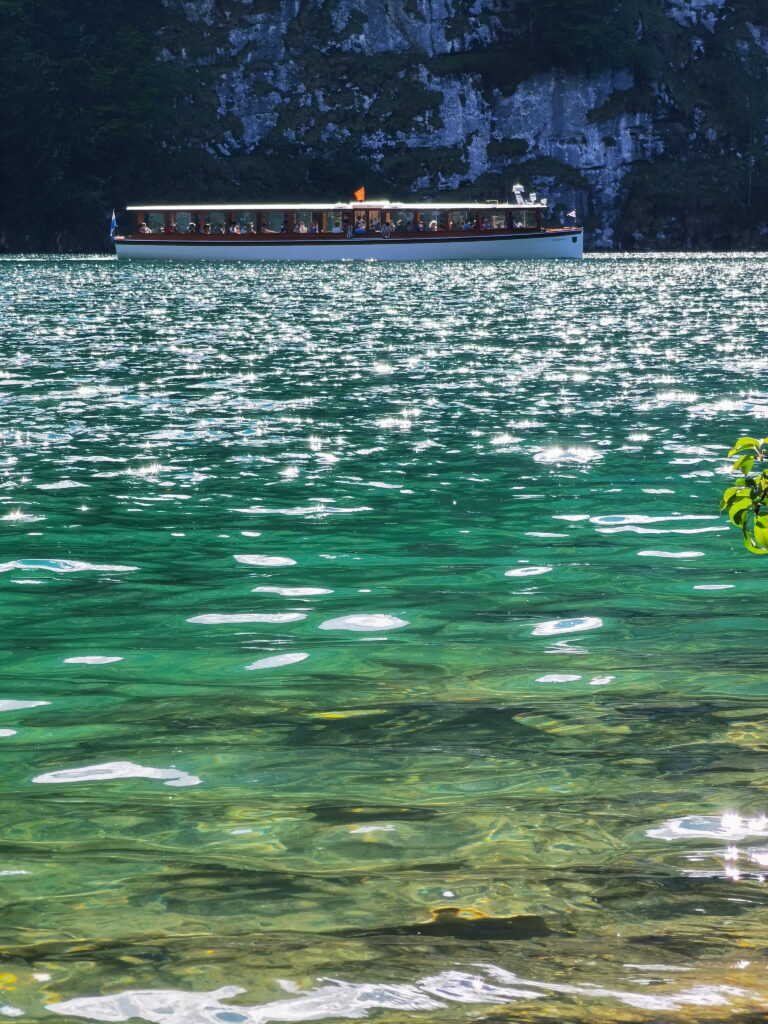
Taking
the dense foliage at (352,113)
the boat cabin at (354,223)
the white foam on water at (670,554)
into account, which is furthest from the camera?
the dense foliage at (352,113)

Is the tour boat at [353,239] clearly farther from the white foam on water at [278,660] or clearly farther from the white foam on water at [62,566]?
the white foam on water at [278,660]

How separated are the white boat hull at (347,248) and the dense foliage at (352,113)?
30.7m

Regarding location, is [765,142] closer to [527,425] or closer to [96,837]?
[527,425]

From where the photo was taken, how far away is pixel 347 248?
3745 inches

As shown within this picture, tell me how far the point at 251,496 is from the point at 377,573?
3.22 meters

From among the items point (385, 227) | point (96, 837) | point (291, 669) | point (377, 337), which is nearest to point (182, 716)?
point (291, 669)

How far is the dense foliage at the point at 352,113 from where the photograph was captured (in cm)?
12625

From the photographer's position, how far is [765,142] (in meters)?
147

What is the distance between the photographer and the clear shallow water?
4.15 metres

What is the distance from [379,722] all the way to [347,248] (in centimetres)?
9003

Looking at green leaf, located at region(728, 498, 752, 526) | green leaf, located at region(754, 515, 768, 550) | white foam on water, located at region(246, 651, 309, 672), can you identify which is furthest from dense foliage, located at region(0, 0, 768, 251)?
green leaf, located at region(754, 515, 768, 550)

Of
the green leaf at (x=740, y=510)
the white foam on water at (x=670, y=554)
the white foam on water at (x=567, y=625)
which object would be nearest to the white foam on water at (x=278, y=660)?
the white foam on water at (x=567, y=625)

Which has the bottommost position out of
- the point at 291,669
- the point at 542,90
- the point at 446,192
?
the point at 291,669

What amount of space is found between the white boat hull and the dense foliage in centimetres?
3073
